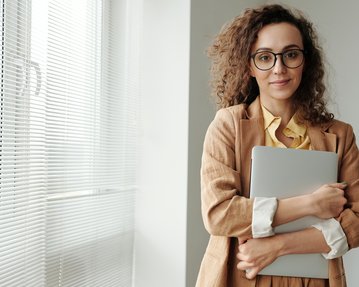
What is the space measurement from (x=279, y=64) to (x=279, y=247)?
1.71 ft

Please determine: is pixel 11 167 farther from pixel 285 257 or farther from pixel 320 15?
pixel 320 15

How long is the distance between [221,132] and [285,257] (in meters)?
0.40

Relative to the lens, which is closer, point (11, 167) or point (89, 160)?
point (11, 167)

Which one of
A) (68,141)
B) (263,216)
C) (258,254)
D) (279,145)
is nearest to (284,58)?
(279,145)

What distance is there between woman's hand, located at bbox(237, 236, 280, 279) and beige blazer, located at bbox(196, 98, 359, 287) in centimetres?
5

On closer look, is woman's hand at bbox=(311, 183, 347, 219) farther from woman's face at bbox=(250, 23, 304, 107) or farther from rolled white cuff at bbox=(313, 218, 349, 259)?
woman's face at bbox=(250, 23, 304, 107)

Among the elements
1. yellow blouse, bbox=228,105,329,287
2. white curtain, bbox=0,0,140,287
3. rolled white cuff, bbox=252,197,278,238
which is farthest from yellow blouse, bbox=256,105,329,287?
white curtain, bbox=0,0,140,287

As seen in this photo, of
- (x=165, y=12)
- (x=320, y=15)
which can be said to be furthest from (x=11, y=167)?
(x=320, y=15)

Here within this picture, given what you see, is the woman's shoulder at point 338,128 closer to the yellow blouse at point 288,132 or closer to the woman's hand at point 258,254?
the yellow blouse at point 288,132

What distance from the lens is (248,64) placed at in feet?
4.60

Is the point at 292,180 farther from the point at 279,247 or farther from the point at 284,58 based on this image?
the point at 284,58

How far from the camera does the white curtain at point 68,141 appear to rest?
126 cm

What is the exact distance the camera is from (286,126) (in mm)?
1369

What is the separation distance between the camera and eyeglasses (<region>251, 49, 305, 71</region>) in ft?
4.28
